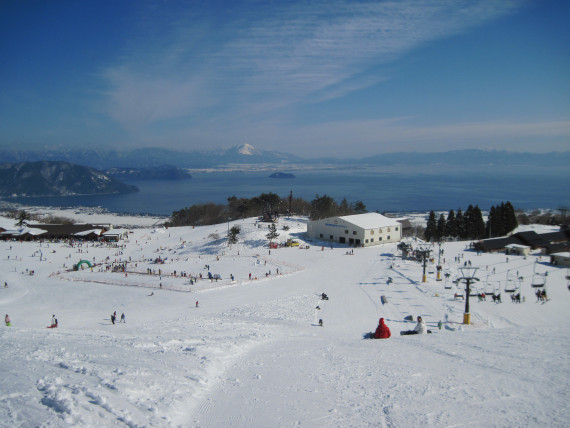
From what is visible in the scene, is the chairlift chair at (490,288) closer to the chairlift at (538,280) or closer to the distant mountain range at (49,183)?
the chairlift at (538,280)

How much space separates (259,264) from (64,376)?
74.2 feet

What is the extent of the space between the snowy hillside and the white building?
14023 mm

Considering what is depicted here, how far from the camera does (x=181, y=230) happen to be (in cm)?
5278

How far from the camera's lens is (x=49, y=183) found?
189000mm

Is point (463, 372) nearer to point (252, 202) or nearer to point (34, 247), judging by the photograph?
point (34, 247)

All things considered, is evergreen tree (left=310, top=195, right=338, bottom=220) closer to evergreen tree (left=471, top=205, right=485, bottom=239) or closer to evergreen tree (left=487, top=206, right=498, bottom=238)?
evergreen tree (left=471, top=205, right=485, bottom=239)

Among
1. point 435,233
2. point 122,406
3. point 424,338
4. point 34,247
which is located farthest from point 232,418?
point 435,233

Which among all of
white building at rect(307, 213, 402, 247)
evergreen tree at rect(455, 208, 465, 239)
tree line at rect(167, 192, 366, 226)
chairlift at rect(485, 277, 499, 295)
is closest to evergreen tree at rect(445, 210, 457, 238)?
evergreen tree at rect(455, 208, 465, 239)

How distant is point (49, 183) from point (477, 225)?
668ft

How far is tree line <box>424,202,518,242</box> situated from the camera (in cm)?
4525

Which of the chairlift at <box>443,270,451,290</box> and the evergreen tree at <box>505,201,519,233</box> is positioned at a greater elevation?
the evergreen tree at <box>505,201,519,233</box>

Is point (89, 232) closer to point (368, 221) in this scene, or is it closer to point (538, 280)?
point (368, 221)

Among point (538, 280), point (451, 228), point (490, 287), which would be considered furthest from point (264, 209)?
point (538, 280)

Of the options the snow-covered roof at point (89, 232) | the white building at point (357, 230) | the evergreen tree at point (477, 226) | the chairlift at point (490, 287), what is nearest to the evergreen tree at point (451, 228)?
the evergreen tree at point (477, 226)
